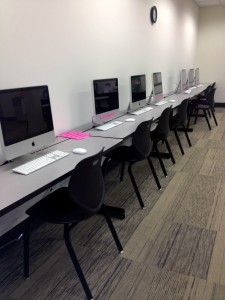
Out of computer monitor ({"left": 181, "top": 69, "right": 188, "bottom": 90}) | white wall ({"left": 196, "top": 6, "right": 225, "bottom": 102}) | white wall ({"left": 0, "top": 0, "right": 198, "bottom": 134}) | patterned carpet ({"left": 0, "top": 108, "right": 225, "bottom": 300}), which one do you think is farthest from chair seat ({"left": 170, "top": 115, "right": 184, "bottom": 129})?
white wall ({"left": 196, "top": 6, "right": 225, "bottom": 102})

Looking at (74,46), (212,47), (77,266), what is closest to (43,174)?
(77,266)

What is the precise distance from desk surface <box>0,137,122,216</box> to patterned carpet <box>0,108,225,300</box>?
74cm

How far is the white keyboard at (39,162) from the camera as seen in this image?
5.56 feet

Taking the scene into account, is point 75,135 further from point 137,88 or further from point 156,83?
point 156,83

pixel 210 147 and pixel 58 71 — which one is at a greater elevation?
pixel 58 71

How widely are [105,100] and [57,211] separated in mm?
1524

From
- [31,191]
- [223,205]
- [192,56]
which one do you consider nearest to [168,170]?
[223,205]

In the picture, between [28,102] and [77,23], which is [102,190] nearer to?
[28,102]

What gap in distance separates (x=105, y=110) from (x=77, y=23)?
0.95 metres

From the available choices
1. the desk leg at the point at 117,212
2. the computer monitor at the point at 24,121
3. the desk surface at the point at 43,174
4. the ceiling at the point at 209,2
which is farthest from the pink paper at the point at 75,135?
the ceiling at the point at 209,2

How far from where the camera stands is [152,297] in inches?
65.3

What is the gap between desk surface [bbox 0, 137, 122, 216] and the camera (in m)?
1.35

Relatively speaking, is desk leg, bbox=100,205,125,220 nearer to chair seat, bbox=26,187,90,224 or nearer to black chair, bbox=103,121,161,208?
black chair, bbox=103,121,161,208

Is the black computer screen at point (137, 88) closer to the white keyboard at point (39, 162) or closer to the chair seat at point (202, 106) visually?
the white keyboard at point (39, 162)
